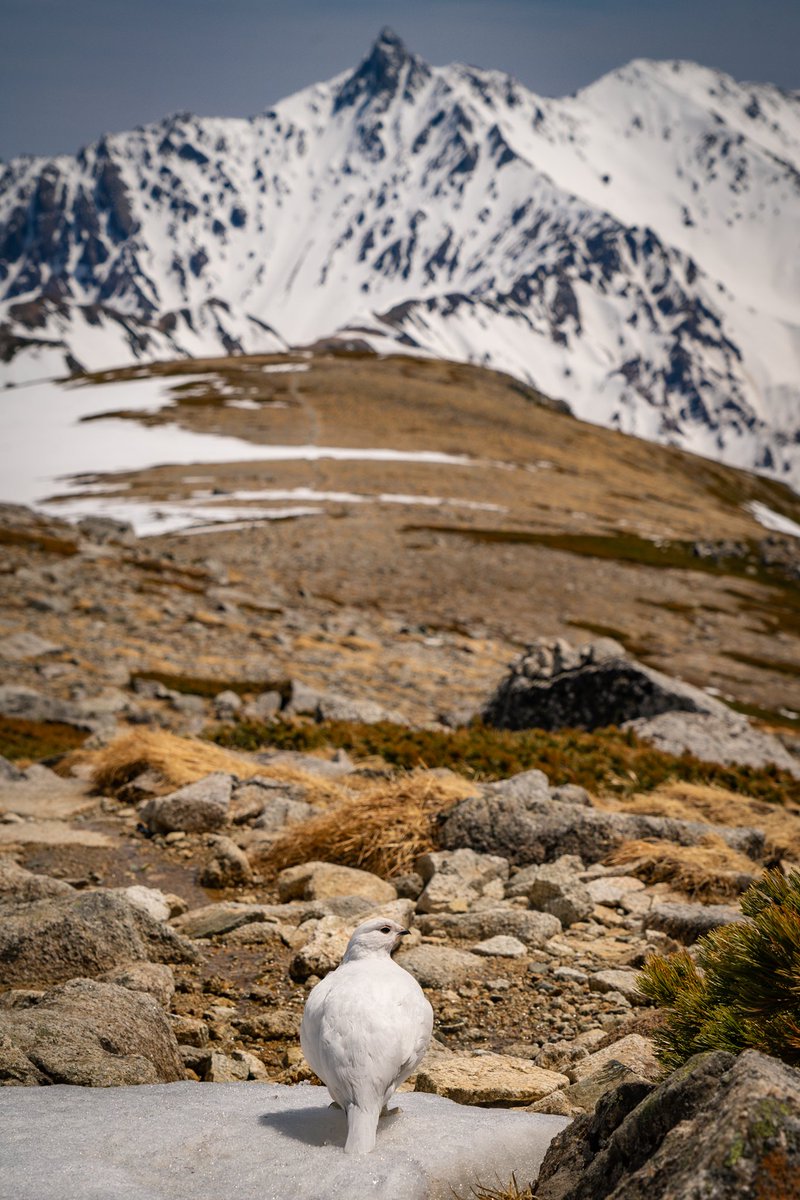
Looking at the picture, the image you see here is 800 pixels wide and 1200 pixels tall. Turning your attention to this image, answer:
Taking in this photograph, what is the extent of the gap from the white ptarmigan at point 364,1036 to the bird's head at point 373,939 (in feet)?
0.36

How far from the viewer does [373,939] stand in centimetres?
453

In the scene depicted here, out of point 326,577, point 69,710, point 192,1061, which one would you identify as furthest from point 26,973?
point 326,577

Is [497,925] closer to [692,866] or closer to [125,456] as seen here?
[692,866]

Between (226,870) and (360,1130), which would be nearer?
(360,1130)

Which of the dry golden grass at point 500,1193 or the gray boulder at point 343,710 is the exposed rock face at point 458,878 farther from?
the gray boulder at point 343,710

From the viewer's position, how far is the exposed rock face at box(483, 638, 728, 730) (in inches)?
724

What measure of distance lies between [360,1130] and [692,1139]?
1.41m

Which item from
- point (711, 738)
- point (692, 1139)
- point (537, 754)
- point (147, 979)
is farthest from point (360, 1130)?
point (711, 738)

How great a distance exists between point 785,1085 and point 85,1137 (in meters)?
2.68

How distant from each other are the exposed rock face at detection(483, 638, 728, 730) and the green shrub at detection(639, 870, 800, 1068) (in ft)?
47.4

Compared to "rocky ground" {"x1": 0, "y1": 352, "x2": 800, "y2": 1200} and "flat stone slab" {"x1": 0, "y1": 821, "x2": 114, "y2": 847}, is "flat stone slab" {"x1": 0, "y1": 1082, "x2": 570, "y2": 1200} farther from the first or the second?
"flat stone slab" {"x1": 0, "y1": 821, "x2": 114, "y2": 847}

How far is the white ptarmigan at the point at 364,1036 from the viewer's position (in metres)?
3.85

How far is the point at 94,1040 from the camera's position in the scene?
4.92m

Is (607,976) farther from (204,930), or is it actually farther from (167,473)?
(167,473)
